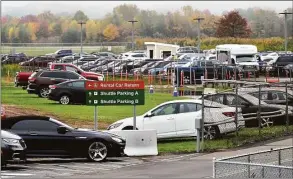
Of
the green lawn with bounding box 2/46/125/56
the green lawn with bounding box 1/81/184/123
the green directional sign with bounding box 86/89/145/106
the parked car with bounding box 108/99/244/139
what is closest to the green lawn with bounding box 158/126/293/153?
the parked car with bounding box 108/99/244/139

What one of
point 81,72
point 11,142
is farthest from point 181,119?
point 81,72

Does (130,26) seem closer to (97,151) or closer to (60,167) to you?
(97,151)

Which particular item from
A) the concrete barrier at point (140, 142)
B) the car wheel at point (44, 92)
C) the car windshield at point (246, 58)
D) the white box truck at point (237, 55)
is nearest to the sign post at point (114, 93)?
the concrete barrier at point (140, 142)

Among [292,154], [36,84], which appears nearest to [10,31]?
[36,84]

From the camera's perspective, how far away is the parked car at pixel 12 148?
1825 cm

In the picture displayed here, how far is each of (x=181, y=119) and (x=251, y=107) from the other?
10.8 ft

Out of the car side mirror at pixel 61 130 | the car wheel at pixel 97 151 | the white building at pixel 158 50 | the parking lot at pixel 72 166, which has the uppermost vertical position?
the white building at pixel 158 50

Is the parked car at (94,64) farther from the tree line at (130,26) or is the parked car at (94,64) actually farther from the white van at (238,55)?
the tree line at (130,26)

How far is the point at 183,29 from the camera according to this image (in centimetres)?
15475

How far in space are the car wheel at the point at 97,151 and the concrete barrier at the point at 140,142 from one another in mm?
1675

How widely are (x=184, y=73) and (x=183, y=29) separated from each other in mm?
103276

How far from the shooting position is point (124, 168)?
18703 millimetres

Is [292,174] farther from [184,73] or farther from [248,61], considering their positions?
[248,61]

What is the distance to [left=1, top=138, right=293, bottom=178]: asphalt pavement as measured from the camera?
1714 cm
